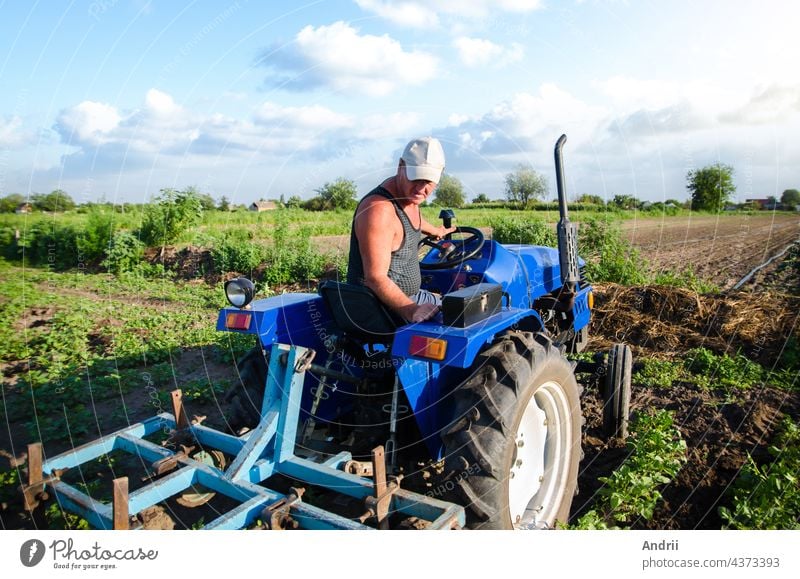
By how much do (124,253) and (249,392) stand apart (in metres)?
10.6

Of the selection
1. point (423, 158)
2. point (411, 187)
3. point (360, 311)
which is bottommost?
point (360, 311)

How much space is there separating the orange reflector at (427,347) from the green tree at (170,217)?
1119 cm

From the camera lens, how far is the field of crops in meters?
2.92

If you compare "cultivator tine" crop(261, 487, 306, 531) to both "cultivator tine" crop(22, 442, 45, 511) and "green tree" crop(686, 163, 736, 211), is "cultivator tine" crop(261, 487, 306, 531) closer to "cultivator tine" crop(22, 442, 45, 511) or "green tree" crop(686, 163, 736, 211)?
"cultivator tine" crop(22, 442, 45, 511)

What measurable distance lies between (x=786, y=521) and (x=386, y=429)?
206 cm

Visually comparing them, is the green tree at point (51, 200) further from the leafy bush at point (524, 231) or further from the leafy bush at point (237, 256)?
the leafy bush at point (524, 231)

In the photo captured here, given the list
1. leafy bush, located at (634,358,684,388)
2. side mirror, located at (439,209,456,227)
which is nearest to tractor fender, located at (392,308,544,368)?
side mirror, located at (439,209,456,227)

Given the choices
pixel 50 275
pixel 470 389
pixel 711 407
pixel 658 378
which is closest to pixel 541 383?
pixel 470 389

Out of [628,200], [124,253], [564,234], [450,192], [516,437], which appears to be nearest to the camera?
[516,437]

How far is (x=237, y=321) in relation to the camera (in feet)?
9.62

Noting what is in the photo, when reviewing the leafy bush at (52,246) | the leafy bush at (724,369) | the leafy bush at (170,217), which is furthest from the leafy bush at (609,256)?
the leafy bush at (52,246)

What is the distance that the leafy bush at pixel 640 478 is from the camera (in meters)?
2.76

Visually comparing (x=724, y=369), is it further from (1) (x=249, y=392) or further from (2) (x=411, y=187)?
(1) (x=249, y=392)

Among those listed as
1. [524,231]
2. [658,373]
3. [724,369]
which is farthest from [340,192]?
[524,231]
